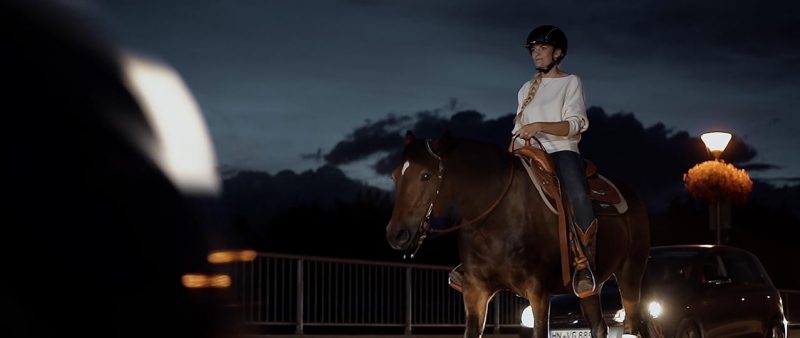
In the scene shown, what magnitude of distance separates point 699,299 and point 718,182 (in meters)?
14.7

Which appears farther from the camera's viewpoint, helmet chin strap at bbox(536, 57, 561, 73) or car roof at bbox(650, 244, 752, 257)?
car roof at bbox(650, 244, 752, 257)

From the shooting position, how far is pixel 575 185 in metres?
9.86

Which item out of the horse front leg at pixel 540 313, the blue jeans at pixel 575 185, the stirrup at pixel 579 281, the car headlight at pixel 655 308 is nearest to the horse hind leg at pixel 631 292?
the blue jeans at pixel 575 185

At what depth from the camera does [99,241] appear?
3947 millimetres

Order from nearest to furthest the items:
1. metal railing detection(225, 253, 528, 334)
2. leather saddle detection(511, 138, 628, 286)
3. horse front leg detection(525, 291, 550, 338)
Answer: horse front leg detection(525, 291, 550, 338), leather saddle detection(511, 138, 628, 286), metal railing detection(225, 253, 528, 334)

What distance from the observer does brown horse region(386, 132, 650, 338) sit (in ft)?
29.2

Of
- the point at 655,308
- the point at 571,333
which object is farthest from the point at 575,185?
the point at 655,308

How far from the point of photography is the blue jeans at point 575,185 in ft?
32.1

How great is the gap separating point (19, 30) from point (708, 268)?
13.5 metres

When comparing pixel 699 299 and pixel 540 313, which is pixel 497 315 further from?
pixel 540 313

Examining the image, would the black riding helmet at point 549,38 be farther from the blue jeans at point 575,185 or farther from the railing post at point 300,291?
the railing post at point 300,291

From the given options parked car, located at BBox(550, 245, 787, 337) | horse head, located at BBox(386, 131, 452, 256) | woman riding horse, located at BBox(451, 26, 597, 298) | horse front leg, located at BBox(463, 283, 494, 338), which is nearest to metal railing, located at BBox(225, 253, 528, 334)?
parked car, located at BBox(550, 245, 787, 337)

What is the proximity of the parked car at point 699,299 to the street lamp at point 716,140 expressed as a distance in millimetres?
10491

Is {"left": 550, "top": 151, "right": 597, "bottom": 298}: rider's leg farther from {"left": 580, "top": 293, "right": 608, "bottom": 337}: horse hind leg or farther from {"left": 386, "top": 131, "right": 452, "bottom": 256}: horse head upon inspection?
{"left": 386, "top": 131, "right": 452, "bottom": 256}: horse head
